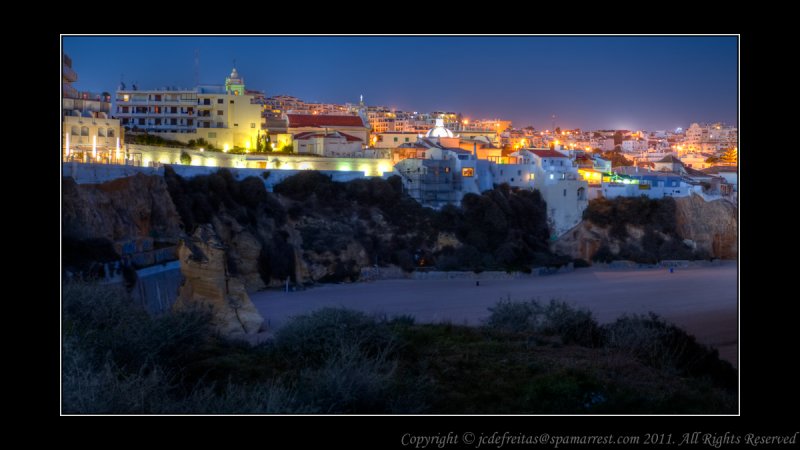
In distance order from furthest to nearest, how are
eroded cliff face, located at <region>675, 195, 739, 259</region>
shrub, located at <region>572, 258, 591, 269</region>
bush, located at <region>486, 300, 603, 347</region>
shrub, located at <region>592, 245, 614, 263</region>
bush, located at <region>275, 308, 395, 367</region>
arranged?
eroded cliff face, located at <region>675, 195, 739, 259</region>, shrub, located at <region>592, 245, 614, 263</region>, shrub, located at <region>572, 258, 591, 269</region>, bush, located at <region>486, 300, 603, 347</region>, bush, located at <region>275, 308, 395, 367</region>

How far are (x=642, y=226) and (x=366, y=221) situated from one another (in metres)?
7.93

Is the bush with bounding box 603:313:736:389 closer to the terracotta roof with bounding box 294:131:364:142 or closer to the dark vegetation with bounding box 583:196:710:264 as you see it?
the dark vegetation with bounding box 583:196:710:264

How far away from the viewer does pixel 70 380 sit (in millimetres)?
4176

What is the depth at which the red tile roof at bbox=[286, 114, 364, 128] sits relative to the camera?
27.3 metres

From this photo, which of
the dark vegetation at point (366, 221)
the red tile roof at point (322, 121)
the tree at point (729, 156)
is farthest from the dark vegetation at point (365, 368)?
the tree at point (729, 156)

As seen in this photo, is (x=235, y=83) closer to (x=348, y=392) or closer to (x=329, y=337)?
(x=329, y=337)

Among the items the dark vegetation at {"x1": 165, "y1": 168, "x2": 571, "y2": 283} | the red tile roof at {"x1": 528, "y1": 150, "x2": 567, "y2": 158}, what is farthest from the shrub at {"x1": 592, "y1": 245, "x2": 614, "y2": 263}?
the red tile roof at {"x1": 528, "y1": 150, "x2": 567, "y2": 158}

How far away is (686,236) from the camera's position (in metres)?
22.2

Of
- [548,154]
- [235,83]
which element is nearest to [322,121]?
[235,83]

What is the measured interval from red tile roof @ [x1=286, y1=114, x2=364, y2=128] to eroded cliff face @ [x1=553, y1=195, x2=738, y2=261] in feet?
30.0

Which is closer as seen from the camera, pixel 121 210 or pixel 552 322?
pixel 552 322

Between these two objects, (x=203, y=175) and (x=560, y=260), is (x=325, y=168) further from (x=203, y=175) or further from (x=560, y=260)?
(x=560, y=260)

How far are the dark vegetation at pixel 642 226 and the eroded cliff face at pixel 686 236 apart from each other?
54mm
